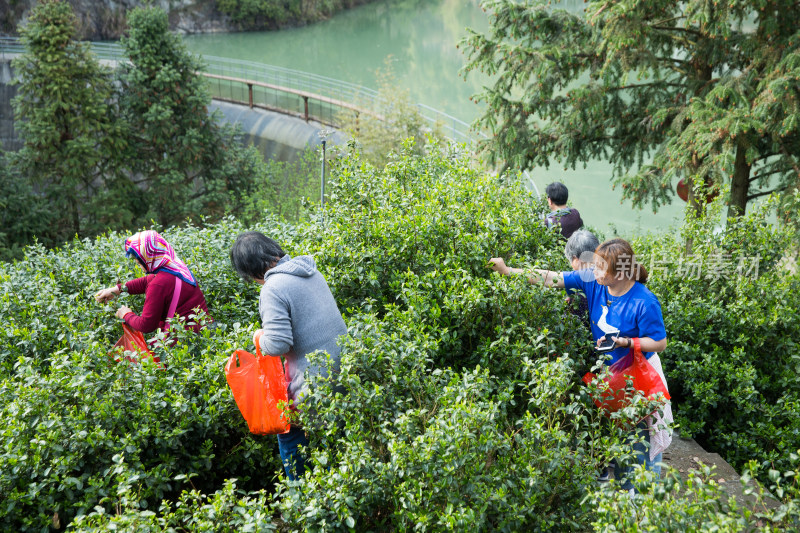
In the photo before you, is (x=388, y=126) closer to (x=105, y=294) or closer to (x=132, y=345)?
(x=105, y=294)

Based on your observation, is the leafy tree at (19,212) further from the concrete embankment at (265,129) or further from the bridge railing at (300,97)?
the concrete embankment at (265,129)

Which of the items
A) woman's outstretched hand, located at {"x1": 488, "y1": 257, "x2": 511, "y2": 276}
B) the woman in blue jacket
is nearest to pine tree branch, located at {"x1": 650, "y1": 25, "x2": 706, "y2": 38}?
woman's outstretched hand, located at {"x1": 488, "y1": 257, "x2": 511, "y2": 276}

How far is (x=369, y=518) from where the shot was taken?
9.11ft

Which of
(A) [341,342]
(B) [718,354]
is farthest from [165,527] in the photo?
(B) [718,354]

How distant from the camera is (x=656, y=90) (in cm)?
880

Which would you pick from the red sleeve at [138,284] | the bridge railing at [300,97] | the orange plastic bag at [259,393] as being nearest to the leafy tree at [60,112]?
the bridge railing at [300,97]

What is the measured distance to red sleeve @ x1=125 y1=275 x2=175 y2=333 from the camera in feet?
13.1

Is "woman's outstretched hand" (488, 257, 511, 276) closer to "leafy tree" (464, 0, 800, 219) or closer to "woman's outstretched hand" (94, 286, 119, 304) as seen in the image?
"woman's outstretched hand" (94, 286, 119, 304)

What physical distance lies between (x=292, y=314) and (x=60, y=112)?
11.6m

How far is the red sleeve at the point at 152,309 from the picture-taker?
13.1ft

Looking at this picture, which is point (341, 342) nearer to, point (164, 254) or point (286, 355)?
point (286, 355)

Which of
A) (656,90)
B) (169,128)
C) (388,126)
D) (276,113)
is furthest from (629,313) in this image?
(276,113)

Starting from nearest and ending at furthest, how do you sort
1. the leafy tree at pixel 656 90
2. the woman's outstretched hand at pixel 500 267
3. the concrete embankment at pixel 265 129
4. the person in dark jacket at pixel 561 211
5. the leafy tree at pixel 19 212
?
the woman's outstretched hand at pixel 500 267
the person in dark jacket at pixel 561 211
the leafy tree at pixel 656 90
the leafy tree at pixel 19 212
the concrete embankment at pixel 265 129

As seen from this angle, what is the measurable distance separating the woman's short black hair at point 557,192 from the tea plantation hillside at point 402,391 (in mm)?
197
